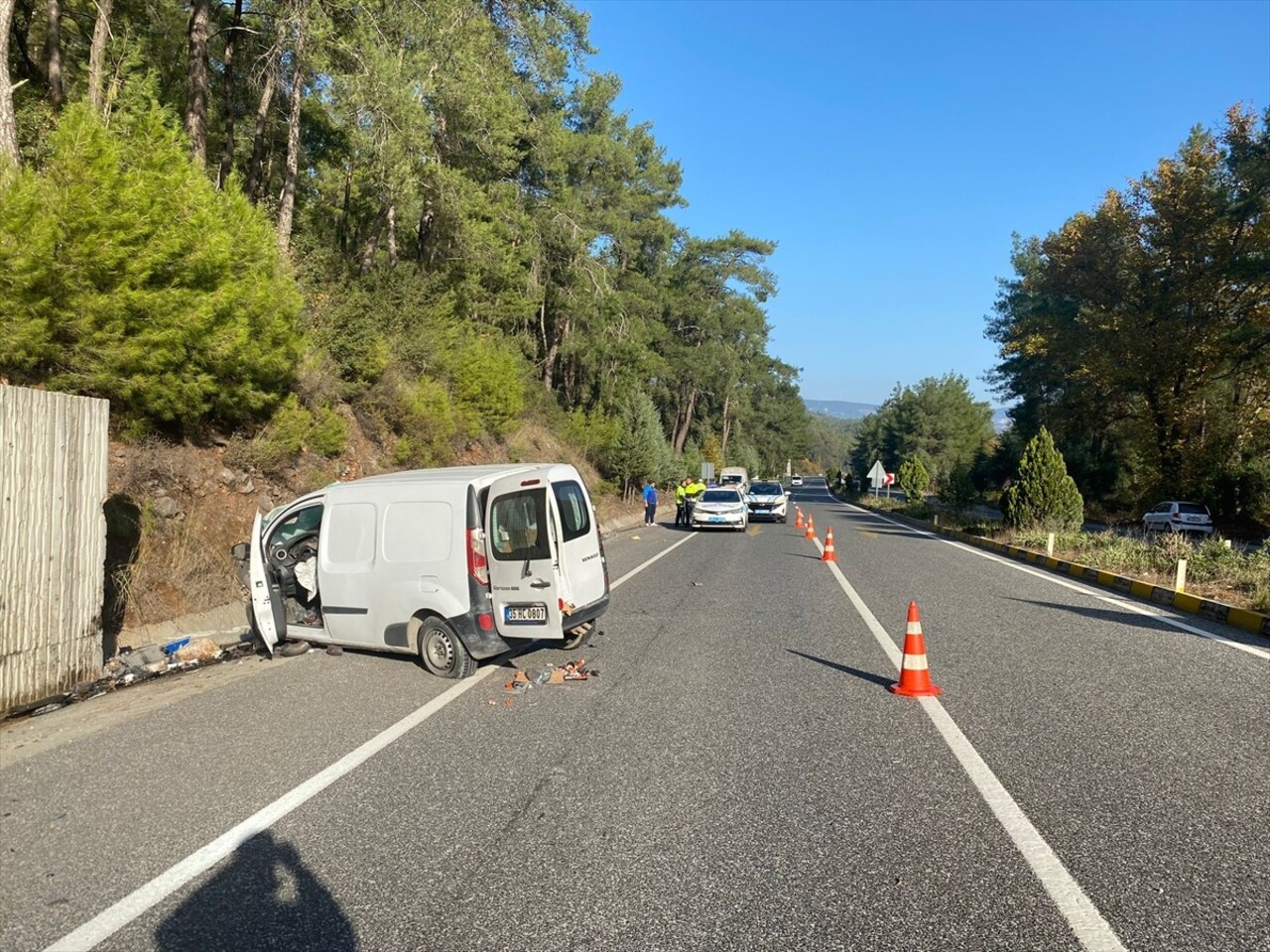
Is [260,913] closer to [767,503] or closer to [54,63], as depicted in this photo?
[54,63]

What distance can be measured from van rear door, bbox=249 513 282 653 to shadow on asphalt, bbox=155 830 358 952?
169 inches

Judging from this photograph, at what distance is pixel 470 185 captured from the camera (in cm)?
2038

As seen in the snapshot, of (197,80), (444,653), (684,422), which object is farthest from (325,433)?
(684,422)

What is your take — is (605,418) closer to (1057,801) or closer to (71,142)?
(71,142)

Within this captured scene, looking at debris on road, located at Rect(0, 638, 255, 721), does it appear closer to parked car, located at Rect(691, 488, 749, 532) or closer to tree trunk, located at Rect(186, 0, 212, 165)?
tree trunk, located at Rect(186, 0, 212, 165)

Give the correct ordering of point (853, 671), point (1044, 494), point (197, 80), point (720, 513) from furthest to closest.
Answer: point (720, 513) < point (1044, 494) < point (197, 80) < point (853, 671)

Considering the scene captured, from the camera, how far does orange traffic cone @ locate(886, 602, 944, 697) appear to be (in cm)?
651

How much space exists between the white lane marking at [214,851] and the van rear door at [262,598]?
2555mm

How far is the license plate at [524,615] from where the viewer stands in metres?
6.94

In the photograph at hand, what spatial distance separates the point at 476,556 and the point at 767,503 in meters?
26.4

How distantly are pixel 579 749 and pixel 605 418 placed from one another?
1420 inches

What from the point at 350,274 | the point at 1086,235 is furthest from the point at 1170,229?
the point at 350,274

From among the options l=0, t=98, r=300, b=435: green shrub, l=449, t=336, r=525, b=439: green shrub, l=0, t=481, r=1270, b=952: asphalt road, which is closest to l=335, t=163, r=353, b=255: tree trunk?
l=449, t=336, r=525, b=439: green shrub

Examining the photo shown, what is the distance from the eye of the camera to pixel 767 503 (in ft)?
106
